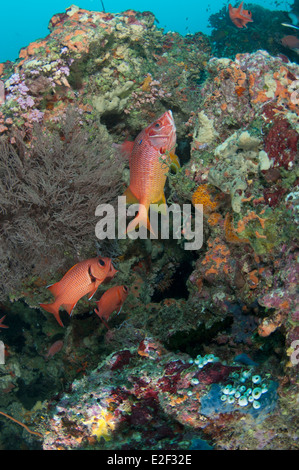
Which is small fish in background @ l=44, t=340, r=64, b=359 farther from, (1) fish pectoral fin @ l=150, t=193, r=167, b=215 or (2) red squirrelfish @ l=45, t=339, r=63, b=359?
(1) fish pectoral fin @ l=150, t=193, r=167, b=215

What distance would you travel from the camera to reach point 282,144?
2740 millimetres

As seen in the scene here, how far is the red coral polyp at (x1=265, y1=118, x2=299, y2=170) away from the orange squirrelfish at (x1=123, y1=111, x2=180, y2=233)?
3.17 feet

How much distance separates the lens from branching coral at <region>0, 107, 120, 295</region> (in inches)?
134

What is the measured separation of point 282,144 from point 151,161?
130cm

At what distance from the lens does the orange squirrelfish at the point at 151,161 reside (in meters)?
3.02

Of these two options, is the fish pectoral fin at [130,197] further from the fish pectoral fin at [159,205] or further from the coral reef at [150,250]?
the coral reef at [150,250]

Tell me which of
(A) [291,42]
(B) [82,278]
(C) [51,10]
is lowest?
(B) [82,278]

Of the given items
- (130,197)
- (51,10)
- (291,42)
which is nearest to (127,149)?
A: (130,197)

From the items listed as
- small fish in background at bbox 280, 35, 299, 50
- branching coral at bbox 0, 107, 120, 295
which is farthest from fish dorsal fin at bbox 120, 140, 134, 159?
small fish in background at bbox 280, 35, 299, 50

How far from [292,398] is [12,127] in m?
4.24

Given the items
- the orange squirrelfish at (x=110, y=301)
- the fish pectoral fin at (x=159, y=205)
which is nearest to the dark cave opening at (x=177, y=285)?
the orange squirrelfish at (x=110, y=301)

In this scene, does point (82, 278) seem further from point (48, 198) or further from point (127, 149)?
point (127, 149)
